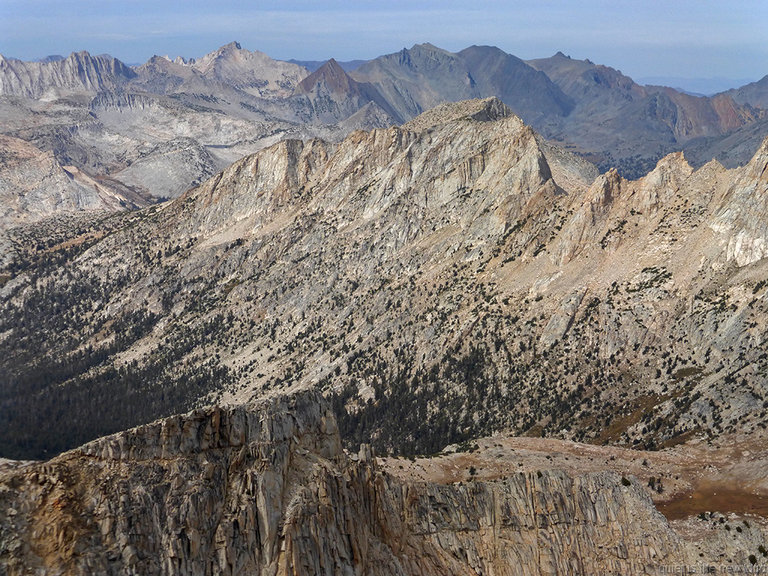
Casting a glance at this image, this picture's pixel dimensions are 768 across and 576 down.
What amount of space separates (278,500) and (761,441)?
297 feet

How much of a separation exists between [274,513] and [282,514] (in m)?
0.69

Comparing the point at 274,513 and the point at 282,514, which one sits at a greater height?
the point at 274,513

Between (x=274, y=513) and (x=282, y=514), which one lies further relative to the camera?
(x=282, y=514)

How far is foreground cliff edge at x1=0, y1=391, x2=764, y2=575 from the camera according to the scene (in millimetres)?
46594

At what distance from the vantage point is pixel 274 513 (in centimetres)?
5347

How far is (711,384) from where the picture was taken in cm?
14425

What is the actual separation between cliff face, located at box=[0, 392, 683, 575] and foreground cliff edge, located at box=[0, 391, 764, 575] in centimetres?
10

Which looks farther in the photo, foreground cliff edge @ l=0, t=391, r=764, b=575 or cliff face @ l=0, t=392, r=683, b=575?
foreground cliff edge @ l=0, t=391, r=764, b=575

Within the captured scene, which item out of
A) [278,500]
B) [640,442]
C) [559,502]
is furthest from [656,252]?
[278,500]

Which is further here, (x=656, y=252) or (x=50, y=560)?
(x=656, y=252)

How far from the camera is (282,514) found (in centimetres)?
5391

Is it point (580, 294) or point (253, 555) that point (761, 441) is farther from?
point (253, 555)

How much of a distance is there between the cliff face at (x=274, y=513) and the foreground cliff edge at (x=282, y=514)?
0.31ft

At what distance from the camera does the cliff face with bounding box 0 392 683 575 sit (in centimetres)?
4648
